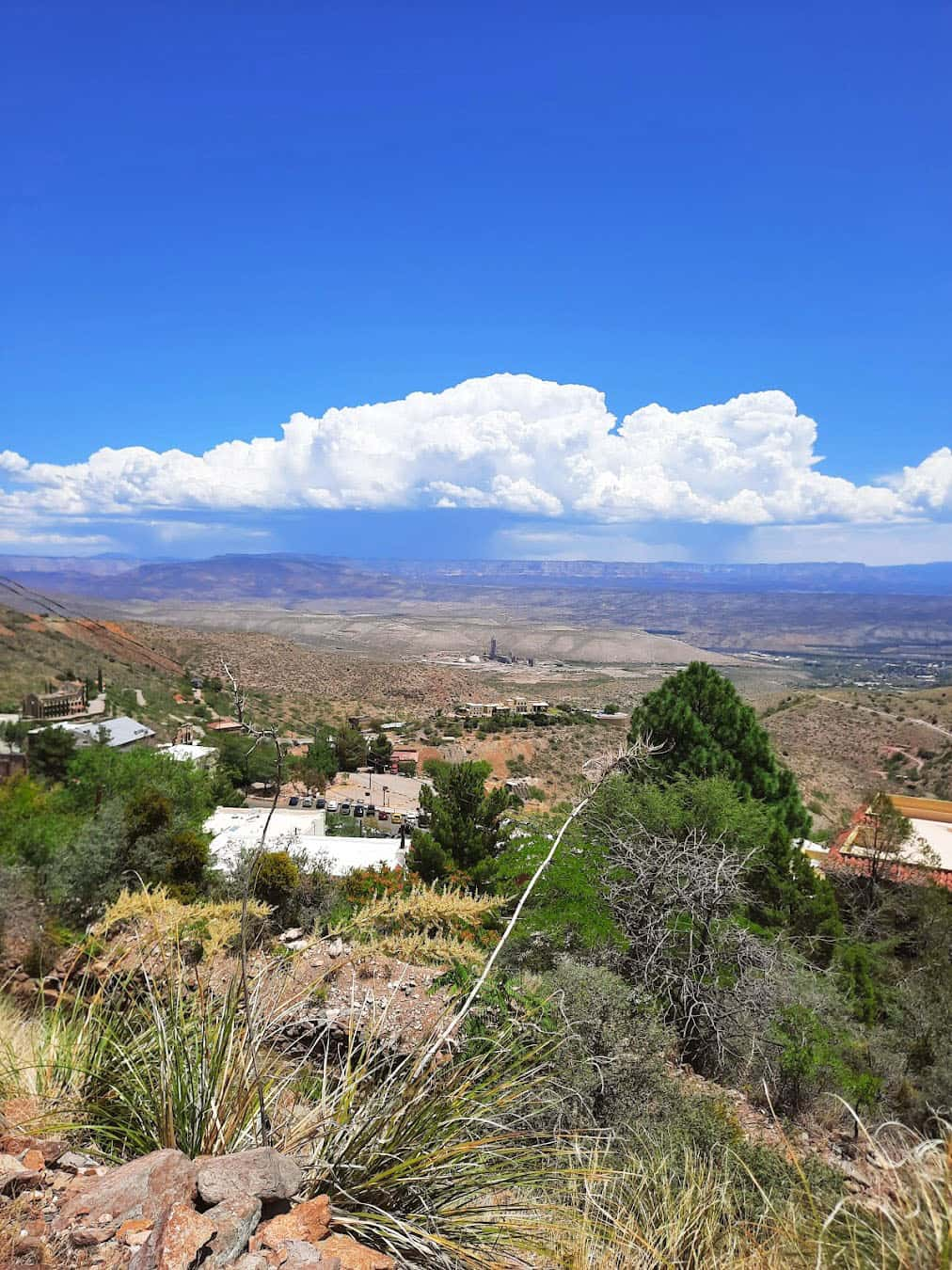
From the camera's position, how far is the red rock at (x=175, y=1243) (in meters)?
1.98

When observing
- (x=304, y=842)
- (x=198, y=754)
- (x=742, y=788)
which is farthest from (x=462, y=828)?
(x=198, y=754)

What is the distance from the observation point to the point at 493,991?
18.0ft

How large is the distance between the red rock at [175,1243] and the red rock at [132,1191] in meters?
0.09

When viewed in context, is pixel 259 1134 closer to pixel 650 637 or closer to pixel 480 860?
pixel 480 860

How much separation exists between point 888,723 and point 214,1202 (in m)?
45.8

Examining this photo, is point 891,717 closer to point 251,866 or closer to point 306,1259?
point 251,866

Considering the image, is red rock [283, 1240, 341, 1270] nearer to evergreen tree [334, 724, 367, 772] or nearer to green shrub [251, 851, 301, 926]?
green shrub [251, 851, 301, 926]

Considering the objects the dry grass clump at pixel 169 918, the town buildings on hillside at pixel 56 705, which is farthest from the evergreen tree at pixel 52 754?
the dry grass clump at pixel 169 918

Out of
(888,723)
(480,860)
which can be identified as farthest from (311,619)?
(480,860)

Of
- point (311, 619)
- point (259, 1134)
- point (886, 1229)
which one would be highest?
point (259, 1134)

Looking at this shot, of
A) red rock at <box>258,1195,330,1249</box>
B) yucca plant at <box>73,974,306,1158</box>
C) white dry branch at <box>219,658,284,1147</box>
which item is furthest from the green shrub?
red rock at <box>258,1195,330,1249</box>

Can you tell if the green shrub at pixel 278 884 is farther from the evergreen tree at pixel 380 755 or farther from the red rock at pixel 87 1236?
the evergreen tree at pixel 380 755

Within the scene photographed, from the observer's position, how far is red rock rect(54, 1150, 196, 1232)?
2.17 metres

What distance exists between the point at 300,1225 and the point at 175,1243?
1.27 ft
